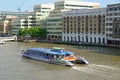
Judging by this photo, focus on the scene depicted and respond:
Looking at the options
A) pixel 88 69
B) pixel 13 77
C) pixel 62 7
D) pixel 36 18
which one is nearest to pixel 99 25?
pixel 62 7

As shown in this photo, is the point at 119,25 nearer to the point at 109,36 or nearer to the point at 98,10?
the point at 109,36

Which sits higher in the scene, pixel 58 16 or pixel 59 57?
pixel 58 16

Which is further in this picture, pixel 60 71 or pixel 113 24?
pixel 113 24

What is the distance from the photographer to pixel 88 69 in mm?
28219

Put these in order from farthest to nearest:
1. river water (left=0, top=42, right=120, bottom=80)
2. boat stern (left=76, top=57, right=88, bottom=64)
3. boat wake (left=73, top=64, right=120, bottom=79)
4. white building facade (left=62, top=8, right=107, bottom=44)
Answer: white building facade (left=62, top=8, right=107, bottom=44) → boat stern (left=76, top=57, right=88, bottom=64) → boat wake (left=73, top=64, right=120, bottom=79) → river water (left=0, top=42, right=120, bottom=80)

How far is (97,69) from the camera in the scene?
1098 inches

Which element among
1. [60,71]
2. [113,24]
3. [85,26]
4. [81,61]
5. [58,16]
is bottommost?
[60,71]

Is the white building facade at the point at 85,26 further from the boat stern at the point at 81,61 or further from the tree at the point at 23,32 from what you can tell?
the boat stern at the point at 81,61

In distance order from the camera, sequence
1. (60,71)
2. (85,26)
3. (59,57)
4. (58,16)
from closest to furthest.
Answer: (60,71), (59,57), (85,26), (58,16)

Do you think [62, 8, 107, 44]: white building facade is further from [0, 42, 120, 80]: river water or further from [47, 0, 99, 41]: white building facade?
[0, 42, 120, 80]: river water

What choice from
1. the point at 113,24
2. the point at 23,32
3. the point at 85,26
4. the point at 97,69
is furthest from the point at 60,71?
the point at 23,32

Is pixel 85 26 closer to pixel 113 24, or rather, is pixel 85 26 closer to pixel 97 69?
pixel 113 24

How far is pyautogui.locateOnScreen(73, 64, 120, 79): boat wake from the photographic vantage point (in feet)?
83.9

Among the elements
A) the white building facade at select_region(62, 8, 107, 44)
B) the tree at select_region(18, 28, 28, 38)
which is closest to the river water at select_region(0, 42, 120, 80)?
the white building facade at select_region(62, 8, 107, 44)
